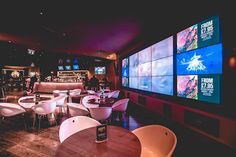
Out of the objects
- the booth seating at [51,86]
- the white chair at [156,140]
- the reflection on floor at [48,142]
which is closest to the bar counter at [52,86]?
the booth seating at [51,86]

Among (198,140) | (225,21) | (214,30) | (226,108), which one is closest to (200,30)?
(214,30)

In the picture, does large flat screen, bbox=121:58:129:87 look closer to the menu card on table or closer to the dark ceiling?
the dark ceiling

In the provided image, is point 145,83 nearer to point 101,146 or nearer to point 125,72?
point 125,72

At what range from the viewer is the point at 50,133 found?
3410mm

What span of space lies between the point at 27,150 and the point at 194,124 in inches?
128

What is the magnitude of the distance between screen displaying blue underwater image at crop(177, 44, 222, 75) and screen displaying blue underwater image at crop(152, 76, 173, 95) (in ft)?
1.53

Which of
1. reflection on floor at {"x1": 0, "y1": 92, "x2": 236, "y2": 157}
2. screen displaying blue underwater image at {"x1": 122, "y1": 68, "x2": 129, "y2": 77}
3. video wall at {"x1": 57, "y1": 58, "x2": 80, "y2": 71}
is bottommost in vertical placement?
reflection on floor at {"x1": 0, "y1": 92, "x2": 236, "y2": 157}

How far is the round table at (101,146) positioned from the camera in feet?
3.62

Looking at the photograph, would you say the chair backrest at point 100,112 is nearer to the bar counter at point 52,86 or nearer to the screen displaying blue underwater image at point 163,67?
the screen displaying blue underwater image at point 163,67

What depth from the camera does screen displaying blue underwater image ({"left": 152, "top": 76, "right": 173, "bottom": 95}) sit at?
3.53 m

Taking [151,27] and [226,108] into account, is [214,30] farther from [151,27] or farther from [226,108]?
[151,27]

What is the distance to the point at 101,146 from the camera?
1.23 metres

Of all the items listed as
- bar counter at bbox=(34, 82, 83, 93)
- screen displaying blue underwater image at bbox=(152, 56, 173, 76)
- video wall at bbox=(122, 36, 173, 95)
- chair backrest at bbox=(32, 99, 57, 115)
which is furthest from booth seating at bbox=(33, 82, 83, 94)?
screen displaying blue underwater image at bbox=(152, 56, 173, 76)

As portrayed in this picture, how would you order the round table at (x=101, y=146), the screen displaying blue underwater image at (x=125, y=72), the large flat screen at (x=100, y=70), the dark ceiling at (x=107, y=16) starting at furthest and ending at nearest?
the large flat screen at (x=100, y=70), the screen displaying blue underwater image at (x=125, y=72), the dark ceiling at (x=107, y=16), the round table at (x=101, y=146)
